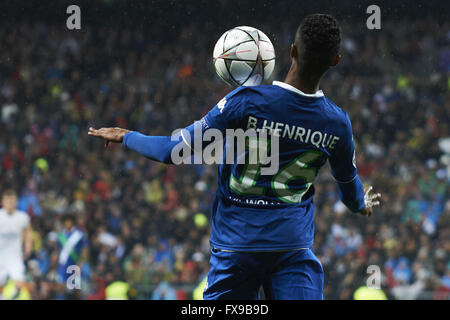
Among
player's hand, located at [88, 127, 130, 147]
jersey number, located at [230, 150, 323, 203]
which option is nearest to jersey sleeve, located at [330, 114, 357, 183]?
jersey number, located at [230, 150, 323, 203]

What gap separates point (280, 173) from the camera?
3336 millimetres

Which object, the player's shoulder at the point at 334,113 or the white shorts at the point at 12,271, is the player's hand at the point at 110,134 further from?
the white shorts at the point at 12,271

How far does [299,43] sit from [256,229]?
902 mm

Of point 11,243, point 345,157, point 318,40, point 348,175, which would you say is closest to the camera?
point 318,40

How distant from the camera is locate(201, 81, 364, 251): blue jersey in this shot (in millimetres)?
3244

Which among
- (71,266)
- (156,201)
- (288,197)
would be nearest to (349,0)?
(156,201)

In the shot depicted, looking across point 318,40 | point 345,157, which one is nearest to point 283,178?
point 345,157

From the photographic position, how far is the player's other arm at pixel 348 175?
133 inches

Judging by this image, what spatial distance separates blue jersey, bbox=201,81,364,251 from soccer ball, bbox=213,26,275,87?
69 cm

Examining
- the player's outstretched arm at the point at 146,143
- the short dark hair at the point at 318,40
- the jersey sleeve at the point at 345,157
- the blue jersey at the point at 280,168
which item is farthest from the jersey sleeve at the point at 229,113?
the jersey sleeve at the point at 345,157

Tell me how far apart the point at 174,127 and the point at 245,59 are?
10523 mm

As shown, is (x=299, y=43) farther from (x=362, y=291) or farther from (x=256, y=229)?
(x=362, y=291)

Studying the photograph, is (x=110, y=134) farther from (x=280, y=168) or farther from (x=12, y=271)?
(x=12, y=271)
